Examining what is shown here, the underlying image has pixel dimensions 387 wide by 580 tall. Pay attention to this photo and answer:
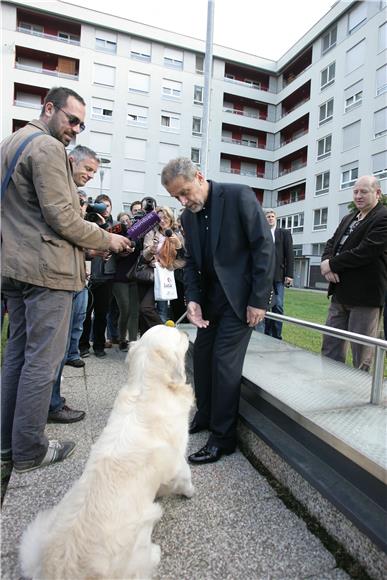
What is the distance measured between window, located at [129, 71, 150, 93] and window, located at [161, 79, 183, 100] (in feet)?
4.91

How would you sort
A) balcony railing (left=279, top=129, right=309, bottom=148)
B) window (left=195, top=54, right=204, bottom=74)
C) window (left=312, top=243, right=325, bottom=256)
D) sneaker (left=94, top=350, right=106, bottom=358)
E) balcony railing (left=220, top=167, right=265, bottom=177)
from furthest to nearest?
1. balcony railing (left=220, top=167, right=265, bottom=177)
2. balcony railing (left=279, top=129, right=309, bottom=148)
3. window (left=195, top=54, right=204, bottom=74)
4. window (left=312, top=243, right=325, bottom=256)
5. sneaker (left=94, top=350, right=106, bottom=358)

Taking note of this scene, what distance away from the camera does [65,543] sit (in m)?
1.45

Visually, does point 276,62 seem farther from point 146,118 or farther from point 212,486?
point 212,486

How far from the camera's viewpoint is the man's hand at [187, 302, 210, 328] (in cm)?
304

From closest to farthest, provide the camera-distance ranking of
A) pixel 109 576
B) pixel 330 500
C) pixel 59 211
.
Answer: pixel 109 576 → pixel 330 500 → pixel 59 211

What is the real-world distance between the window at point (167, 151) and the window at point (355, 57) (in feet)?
49.0

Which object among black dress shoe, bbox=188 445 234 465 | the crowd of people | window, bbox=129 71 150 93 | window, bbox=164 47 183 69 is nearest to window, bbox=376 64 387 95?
window, bbox=164 47 183 69

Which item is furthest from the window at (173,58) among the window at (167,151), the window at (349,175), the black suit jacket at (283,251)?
the black suit jacket at (283,251)

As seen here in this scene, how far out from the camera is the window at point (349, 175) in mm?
26834

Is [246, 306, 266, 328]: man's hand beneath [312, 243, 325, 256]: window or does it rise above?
beneath

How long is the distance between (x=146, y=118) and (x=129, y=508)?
1347 inches

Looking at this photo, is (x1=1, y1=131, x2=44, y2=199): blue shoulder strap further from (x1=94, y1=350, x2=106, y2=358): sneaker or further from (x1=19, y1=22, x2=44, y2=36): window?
(x1=19, y1=22, x2=44, y2=36): window

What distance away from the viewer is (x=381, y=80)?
963 inches

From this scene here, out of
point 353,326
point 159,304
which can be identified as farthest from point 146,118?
point 353,326
